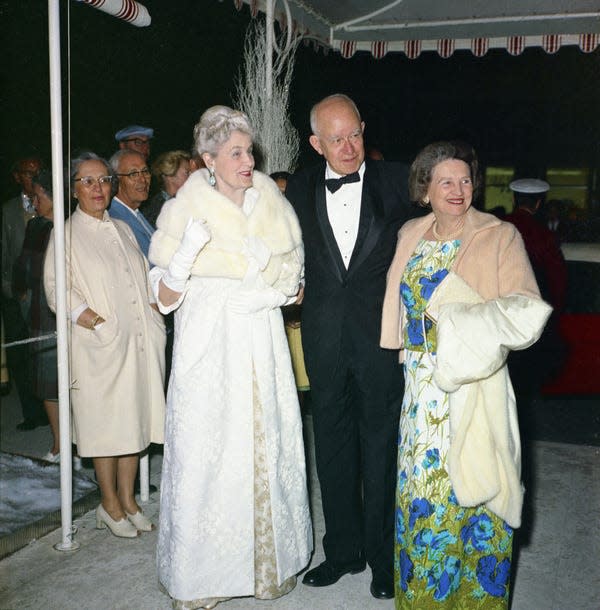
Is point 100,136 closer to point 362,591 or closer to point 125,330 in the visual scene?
point 125,330

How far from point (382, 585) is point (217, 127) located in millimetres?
1930

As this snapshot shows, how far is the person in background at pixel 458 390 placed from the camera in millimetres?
2215

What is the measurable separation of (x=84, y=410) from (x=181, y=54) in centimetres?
439

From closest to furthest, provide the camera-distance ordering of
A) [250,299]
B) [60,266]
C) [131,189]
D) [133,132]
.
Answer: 1. [250,299]
2. [60,266]
3. [131,189]
4. [133,132]

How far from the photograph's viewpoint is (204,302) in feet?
8.48

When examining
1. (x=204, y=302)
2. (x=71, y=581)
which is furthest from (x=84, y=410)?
(x=204, y=302)

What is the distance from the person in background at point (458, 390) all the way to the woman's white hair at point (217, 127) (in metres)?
0.67

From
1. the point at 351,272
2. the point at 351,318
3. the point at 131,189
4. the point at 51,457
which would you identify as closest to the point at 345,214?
the point at 351,272

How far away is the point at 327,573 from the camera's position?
2.92 metres

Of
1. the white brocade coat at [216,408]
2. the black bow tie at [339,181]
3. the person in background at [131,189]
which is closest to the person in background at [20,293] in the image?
the person in background at [131,189]

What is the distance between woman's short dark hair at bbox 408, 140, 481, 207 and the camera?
93.7 inches

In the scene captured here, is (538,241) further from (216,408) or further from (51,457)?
(51,457)

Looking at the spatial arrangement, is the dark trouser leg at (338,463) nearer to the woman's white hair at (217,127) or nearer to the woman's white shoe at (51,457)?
the woman's white hair at (217,127)

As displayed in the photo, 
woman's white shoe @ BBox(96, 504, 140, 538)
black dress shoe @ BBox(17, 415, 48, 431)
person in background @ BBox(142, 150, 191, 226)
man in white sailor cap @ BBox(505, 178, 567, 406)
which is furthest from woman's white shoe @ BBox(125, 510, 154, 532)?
man in white sailor cap @ BBox(505, 178, 567, 406)
